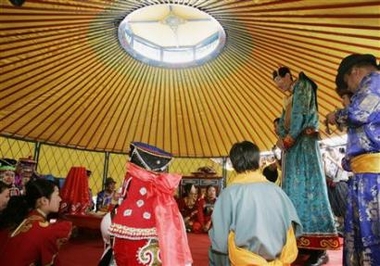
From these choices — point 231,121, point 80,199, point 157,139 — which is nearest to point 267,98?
point 231,121

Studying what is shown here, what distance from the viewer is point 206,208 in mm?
5699

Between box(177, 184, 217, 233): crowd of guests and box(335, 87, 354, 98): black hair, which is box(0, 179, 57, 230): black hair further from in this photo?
box(177, 184, 217, 233): crowd of guests

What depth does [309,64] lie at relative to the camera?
3746mm

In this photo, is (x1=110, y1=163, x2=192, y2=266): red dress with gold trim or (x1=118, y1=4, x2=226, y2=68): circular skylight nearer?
(x1=110, y1=163, x2=192, y2=266): red dress with gold trim

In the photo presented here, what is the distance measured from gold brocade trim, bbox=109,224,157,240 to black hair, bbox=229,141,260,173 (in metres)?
0.45

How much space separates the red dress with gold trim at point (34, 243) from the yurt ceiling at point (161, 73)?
6.80 ft

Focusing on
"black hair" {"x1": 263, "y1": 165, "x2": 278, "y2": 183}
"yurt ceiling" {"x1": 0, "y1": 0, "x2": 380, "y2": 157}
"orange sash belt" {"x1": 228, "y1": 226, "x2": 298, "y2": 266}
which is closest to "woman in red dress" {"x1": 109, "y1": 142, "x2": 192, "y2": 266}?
"orange sash belt" {"x1": 228, "y1": 226, "x2": 298, "y2": 266}

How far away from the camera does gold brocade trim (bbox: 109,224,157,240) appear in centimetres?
145

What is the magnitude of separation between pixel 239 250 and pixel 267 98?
3.63 metres

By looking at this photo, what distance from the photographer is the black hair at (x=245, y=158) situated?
4.67 feet

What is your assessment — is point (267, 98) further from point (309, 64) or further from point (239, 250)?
point (239, 250)

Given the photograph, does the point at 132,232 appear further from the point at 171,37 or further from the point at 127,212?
the point at 171,37

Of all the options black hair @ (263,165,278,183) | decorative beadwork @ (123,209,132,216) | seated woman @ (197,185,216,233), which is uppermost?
decorative beadwork @ (123,209,132,216)

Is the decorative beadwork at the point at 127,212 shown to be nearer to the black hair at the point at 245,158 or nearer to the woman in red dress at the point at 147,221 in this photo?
the woman in red dress at the point at 147,221
